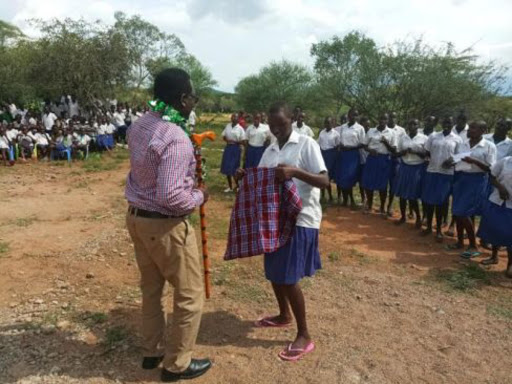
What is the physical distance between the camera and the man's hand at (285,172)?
118 inches

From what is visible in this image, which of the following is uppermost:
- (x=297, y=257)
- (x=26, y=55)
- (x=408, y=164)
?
(x=26, y=55)

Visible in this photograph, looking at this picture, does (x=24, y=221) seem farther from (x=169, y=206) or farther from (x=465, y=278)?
(x=465, y=278)

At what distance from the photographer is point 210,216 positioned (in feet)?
25.4

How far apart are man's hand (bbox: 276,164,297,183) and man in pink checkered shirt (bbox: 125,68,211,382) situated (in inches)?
20.8

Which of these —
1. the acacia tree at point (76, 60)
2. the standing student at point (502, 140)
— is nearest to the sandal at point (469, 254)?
the standing student at point (502, 140)

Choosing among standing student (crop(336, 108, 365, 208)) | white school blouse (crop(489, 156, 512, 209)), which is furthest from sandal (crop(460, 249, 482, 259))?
standing student (crop(336, 108, 365, 208))

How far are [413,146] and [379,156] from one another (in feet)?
2.87

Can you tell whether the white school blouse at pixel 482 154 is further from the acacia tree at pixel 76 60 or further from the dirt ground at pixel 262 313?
the acacia tree at pixel 76 60

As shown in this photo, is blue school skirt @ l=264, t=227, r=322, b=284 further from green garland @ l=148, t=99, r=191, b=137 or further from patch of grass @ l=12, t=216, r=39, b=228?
patch of grass @ l=12, t=216, r=39, b=228

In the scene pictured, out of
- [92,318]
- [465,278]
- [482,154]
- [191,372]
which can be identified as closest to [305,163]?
[191,372]

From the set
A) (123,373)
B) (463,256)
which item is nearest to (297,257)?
(123,373)

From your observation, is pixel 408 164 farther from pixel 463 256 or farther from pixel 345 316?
pixel 345 316

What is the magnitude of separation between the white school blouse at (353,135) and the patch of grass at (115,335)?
5.84 metres

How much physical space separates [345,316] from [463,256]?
2790 mm
